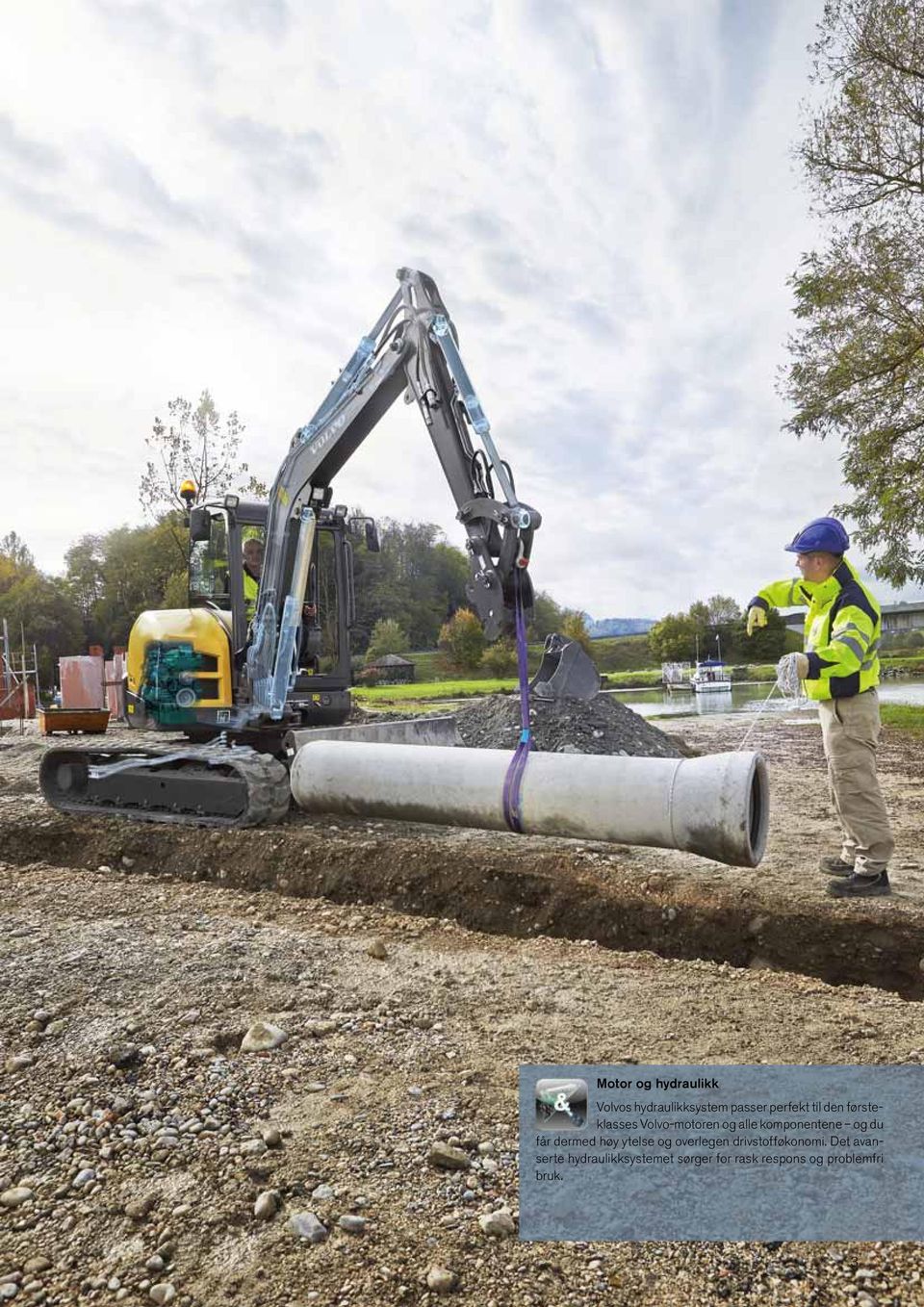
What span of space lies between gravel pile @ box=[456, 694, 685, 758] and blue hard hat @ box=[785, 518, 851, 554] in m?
5.07

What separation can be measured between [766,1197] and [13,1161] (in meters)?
1.99

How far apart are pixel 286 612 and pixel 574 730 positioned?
4247 mm

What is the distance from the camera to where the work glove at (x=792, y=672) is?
4.78 metres

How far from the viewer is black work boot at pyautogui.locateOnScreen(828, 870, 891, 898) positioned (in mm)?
4688

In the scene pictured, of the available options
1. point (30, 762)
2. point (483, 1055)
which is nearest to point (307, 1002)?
point (483, 1055)

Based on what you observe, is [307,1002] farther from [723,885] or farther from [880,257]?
[880,257]

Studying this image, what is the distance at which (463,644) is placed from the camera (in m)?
48.5

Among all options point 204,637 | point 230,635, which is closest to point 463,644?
point 230,635

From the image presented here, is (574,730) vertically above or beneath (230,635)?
beneath

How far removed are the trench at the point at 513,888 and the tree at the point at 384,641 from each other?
154ft

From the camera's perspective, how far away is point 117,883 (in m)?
5.14

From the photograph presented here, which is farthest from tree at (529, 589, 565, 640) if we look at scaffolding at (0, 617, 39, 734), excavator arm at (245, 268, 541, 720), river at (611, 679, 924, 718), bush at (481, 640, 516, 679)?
excavator arm at (245, 268, 541, 720)

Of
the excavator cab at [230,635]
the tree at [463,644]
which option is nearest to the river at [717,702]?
the excavator cab at [230,635]

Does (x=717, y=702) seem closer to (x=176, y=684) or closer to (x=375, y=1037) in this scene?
(x=176, y=684)
